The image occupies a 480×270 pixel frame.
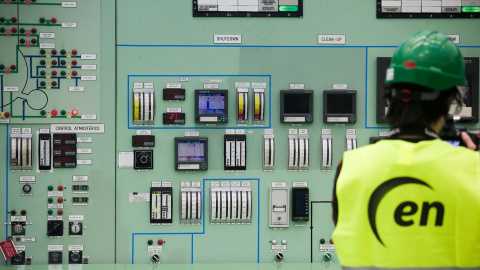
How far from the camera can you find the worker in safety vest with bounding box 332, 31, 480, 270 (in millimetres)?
1777

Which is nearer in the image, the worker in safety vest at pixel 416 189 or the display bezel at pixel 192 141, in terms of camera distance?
the worker in safety vest at pixel 416 189

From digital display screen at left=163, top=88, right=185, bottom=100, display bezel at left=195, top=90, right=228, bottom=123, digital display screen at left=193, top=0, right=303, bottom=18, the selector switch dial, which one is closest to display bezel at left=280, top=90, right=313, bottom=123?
display bezel at left=195, top=90, right=228, bottom=123

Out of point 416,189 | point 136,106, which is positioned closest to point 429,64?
point 416,189

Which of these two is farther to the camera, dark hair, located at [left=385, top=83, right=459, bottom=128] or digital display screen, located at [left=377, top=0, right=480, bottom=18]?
digital display screen, located at [left=377, top=0, right=480, bottom=18]

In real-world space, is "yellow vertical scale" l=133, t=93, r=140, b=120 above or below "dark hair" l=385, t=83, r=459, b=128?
above

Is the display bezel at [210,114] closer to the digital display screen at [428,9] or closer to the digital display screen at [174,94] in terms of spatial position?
the digital display screen at [174,94]

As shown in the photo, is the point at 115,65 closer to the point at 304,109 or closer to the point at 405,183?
the point at 304,109

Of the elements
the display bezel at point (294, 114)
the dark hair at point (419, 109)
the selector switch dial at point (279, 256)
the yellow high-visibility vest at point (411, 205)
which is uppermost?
the display bezel at point (294, 114)

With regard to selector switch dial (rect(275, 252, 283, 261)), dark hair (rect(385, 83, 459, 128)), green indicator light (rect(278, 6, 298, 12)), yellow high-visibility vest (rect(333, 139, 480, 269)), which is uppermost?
green indicator light (rect(278, 6, 298, 12))

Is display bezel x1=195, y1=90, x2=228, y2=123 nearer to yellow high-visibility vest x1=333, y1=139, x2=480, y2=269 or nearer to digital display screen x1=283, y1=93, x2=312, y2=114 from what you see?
digital display screen x1=283, y1=93, x2=312, y2=114

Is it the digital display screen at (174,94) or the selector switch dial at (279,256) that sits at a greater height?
the digital display screen at (174,94)

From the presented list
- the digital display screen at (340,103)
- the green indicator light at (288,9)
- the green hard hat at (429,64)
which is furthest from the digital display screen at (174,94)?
the green hard hat at (429,64)

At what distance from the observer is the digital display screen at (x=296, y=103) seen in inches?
155

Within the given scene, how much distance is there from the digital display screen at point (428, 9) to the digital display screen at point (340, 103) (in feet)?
1.79
